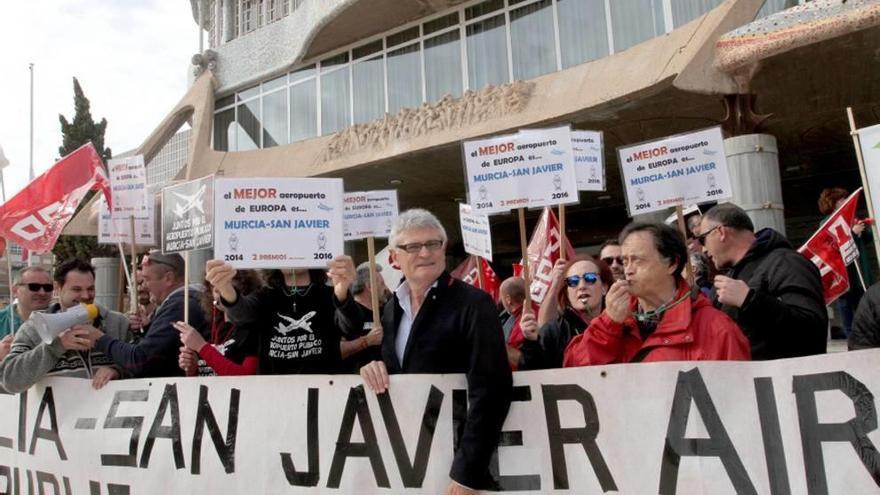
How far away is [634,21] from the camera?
11773 millimetres

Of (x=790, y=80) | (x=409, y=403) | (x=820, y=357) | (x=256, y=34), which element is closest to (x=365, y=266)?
(x=409, y=403)

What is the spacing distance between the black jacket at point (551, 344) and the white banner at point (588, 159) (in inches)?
73.8

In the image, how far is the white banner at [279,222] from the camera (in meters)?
3.57

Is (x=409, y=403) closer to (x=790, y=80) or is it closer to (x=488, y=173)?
(x=488, y=173)

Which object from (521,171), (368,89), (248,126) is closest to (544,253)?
(521,171)

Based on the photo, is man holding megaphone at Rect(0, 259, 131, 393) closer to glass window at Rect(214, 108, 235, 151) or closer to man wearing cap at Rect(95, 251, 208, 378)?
man wearing cap at Rect(95, 251, 208, 378)

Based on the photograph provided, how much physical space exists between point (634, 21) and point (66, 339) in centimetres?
1066

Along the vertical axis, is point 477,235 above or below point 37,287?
above

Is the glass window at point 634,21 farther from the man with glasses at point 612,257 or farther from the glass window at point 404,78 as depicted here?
the man with glasses at point 612,257

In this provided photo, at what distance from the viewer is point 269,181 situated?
12.0 feet

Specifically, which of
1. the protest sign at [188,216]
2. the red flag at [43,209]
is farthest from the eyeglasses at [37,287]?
the red flag at [43,209]

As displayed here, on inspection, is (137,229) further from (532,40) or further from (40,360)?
(532,40)

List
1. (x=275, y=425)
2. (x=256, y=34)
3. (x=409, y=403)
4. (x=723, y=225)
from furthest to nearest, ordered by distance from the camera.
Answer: (x=256, y=34), (x=723, y=225), (x=275, y=425), (x=409, y=403)

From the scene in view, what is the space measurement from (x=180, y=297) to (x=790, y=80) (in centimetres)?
922
